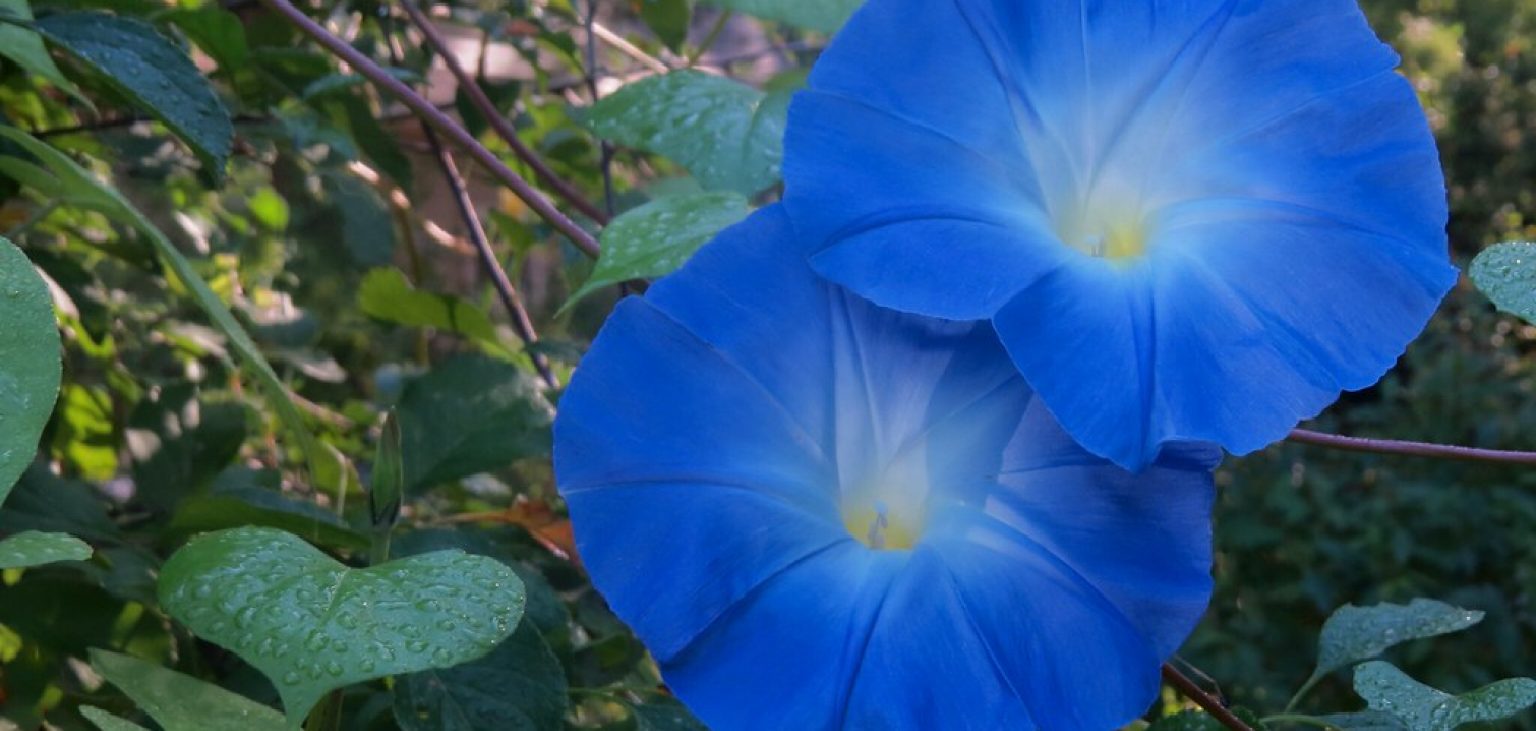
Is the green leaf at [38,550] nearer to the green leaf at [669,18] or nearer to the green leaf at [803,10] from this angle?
the green leaf at [803,10]

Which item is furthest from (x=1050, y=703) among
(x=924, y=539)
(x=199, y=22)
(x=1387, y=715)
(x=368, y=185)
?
(x=368, y=185)

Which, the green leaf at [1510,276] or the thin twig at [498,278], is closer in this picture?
the green leaf at [1510,276]

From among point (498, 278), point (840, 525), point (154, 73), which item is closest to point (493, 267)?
point (498, 278)

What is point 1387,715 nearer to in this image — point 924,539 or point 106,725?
point 924,539

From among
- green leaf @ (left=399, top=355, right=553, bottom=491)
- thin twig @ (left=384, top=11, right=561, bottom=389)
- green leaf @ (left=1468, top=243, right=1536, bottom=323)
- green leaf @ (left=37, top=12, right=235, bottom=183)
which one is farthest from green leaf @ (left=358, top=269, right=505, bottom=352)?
green leaf @ (left=1468, top=243, right=1536, bottom=323)

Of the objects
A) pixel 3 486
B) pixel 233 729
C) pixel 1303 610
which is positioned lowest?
pixel 1303 610

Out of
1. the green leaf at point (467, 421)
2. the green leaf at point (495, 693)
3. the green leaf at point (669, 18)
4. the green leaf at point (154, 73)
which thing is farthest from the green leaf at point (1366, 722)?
the green leaf at point (669, 18)
